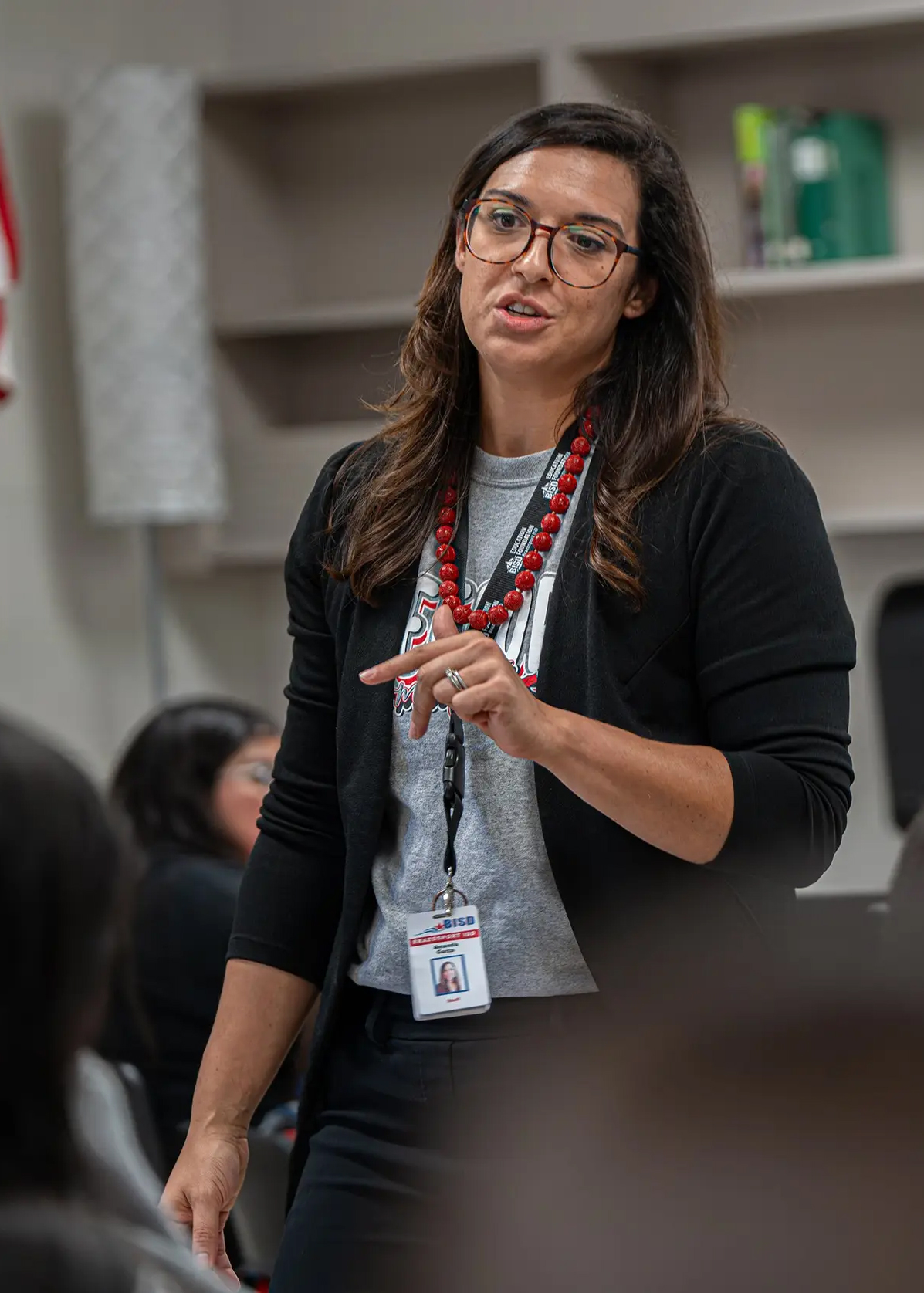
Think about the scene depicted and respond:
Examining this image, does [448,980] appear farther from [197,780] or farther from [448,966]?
[197,780]

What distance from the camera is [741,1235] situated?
1.60ft

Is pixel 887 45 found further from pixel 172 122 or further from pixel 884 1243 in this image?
pixel 884 1243

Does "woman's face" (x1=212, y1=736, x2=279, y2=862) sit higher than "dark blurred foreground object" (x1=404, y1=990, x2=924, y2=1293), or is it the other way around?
"dark blurred foreground object" (x1=404, y1=990, x2=924, y2=1293)

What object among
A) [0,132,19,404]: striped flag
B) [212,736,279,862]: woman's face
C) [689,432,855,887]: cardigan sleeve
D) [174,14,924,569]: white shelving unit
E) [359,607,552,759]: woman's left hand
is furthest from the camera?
[174,14,924,569]: white shelving unit

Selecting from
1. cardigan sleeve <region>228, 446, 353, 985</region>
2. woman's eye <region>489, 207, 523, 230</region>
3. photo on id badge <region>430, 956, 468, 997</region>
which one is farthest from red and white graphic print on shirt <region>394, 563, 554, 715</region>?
woman's eye <region>489, 207, 523, 230</region>

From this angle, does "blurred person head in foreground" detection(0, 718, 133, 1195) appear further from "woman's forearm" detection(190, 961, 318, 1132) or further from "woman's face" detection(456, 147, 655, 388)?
"woman's face" detection(456, 147, 655, 388)

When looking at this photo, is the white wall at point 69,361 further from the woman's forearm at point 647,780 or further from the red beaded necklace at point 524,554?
the woman's forearm at point 647,780

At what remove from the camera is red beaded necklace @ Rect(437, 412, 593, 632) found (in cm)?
161

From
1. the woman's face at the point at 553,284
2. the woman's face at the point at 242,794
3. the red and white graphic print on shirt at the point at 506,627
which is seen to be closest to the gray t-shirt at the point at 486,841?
the red and white graphic print on shirt at the point at 506,627

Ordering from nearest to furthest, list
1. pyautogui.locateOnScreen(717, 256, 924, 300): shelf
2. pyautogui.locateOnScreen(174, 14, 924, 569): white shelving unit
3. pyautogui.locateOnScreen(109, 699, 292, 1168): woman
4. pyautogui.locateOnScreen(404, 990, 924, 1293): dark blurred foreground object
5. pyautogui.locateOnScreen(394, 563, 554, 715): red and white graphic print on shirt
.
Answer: pyautogui.locateOnScreen(404, 990, 924, 1293): dark blurred foreground object < pyautogui.locateOnScreen(394, 563, 554, 715): red and white graphic print on shirt < pyautogui.locateOnScreen(109, 699, 292, 1168): woman < pyautogui.locateOnScreen(717, 256, 924, 300): shelf < pyautogui.locateOnScreen(174, 14, 924, 569): white shelving unit

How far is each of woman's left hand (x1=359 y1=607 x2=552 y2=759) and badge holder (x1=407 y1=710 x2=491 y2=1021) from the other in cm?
19

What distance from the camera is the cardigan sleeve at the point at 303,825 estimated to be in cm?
169

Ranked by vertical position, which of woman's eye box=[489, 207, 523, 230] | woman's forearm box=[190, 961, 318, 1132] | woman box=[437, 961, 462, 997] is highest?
woman's eye box=[489, 207, 523, 230]

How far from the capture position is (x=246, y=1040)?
1646 millimetres
